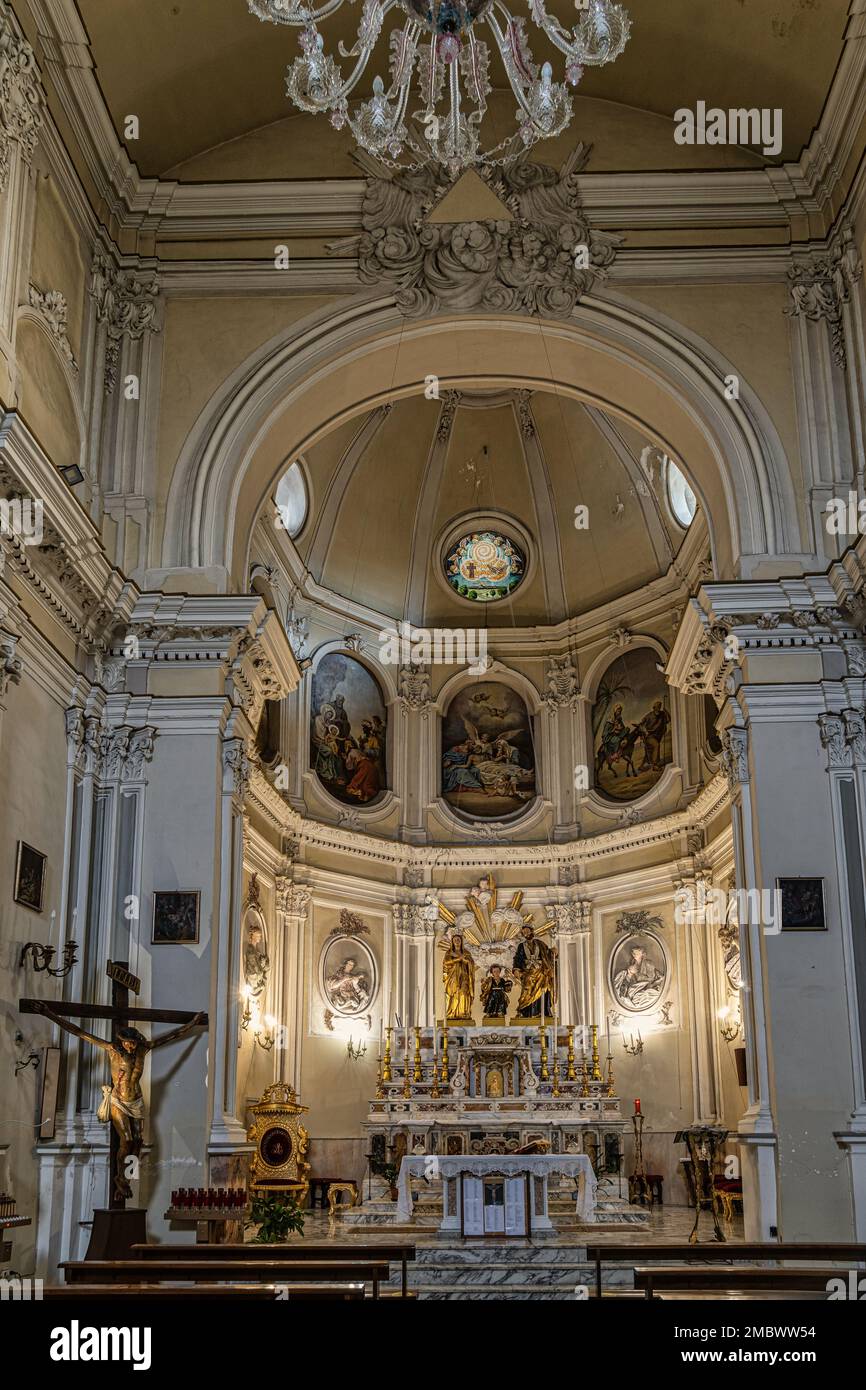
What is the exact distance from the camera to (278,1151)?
19031 millimetres

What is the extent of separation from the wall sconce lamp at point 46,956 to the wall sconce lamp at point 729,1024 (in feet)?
35.4

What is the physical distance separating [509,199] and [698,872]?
10.9 meters

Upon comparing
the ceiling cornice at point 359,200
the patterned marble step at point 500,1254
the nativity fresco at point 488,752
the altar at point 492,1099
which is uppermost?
the ceiling cornice at point 359,200

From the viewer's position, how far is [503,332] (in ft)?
55.4

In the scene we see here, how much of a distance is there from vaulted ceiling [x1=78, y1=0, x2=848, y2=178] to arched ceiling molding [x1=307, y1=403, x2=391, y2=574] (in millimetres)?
8024

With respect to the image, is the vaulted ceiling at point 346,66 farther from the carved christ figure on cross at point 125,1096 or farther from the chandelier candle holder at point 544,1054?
the chandelier candle holder at point 544,1054

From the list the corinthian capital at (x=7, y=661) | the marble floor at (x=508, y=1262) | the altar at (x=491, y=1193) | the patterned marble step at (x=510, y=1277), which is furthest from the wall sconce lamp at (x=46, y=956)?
the altar at (x=491, y=1193)

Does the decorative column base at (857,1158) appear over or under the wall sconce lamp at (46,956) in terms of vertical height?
under

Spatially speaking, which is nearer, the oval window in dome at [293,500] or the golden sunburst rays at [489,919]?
the oval window in dome at [293,500]

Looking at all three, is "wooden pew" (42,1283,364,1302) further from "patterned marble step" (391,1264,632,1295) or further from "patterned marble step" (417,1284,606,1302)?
"patterned marble step" (391,1264,632,1295)

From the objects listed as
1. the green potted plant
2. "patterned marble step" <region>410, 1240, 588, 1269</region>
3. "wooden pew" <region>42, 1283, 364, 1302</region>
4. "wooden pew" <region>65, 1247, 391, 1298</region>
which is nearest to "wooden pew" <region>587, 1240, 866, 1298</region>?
"wooden pew" <region>65, 1247, 391, 1298</region>

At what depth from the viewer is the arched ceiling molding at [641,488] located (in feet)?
80.6
